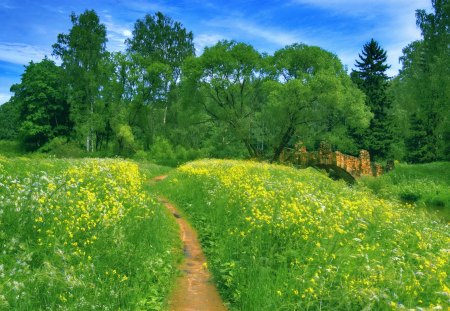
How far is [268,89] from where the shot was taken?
38188 millimetres

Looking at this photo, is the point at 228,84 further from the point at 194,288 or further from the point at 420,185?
the point at 194,288

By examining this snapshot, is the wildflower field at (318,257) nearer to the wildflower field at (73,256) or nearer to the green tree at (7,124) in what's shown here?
the wildflower field at (73,256)

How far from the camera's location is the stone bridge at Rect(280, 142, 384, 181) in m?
33.4

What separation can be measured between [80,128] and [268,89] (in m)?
21.5

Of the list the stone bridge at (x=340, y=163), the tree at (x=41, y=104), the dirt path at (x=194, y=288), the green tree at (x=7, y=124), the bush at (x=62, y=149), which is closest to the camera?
the dirt path at (x=194, y=288)

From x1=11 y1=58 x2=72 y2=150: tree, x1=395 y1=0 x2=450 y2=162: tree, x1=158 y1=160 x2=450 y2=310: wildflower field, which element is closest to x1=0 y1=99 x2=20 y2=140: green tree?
x1=11 y1=58 x2=72 y2=150: tree

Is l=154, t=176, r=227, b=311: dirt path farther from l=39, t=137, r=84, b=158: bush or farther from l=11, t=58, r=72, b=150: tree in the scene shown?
l=11, t=58, r=72, b=150: tree

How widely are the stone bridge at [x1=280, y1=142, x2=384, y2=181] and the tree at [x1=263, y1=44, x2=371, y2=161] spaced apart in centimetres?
368

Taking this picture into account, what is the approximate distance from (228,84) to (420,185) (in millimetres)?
19753

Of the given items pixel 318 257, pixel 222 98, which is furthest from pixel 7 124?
pixel 318 257

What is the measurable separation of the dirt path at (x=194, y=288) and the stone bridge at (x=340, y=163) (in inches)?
1000

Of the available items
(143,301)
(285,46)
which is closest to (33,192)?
(143,301)

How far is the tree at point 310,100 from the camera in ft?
117

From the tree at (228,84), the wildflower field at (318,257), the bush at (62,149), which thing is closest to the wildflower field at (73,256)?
the wildflower field at (318,257)
